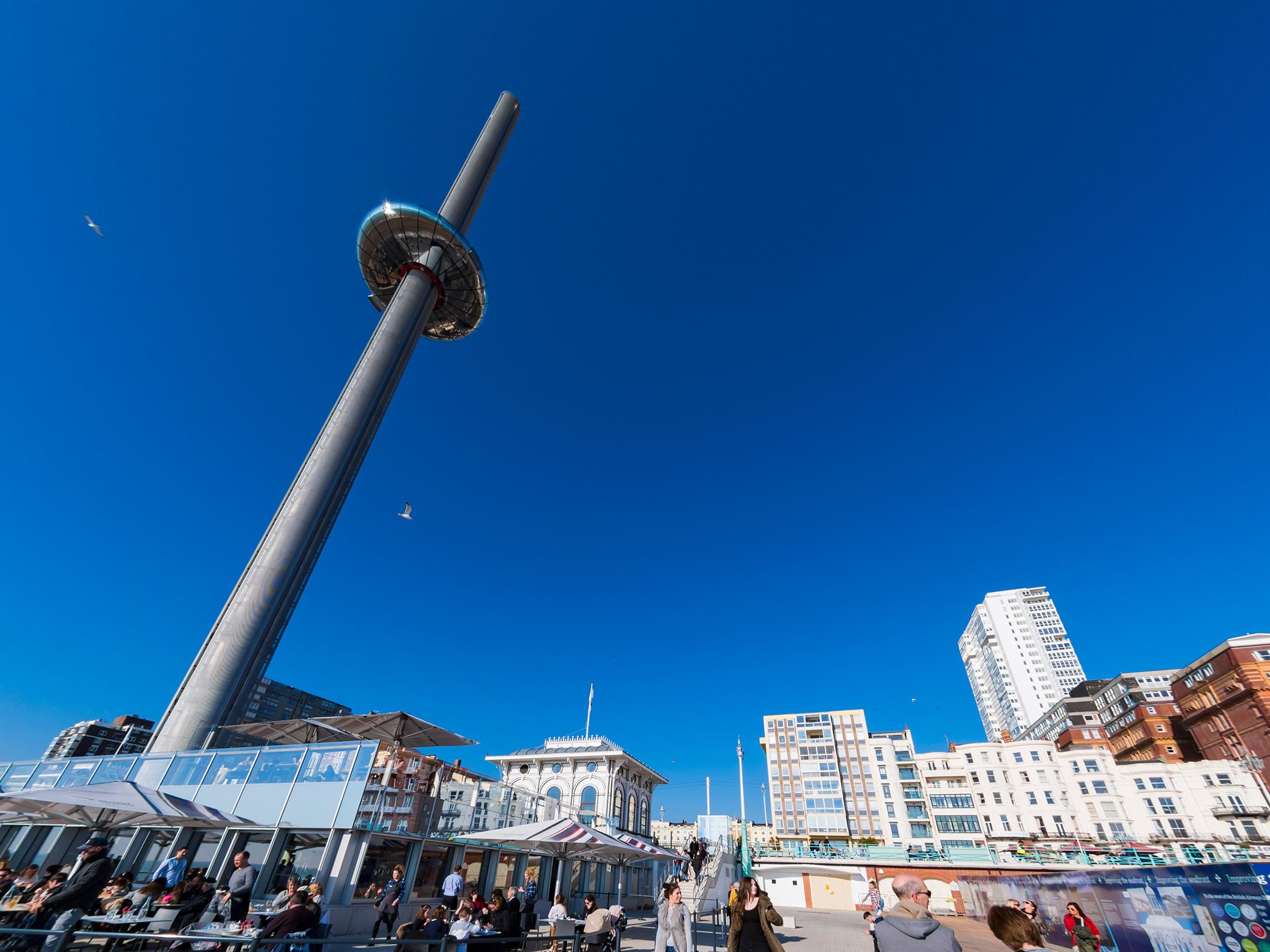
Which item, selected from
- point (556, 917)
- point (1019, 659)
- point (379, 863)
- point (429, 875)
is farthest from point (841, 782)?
point (379, 863)

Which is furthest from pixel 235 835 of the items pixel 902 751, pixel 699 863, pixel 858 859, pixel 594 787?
pixel 902 751

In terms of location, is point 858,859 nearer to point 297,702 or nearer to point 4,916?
point 4,916

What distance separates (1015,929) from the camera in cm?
423

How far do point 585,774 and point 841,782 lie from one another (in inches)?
2239

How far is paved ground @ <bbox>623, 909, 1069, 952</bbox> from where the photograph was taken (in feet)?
49.6

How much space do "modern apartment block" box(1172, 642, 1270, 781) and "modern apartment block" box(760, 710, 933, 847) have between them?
102 ft

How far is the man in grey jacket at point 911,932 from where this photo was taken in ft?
13.5

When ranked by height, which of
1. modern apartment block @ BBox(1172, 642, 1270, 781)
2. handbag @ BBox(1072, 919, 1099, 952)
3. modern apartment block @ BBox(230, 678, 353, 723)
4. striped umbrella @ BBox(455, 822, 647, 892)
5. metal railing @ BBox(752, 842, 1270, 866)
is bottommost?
handbag @ BBox(1072, 919, 1099, 952)

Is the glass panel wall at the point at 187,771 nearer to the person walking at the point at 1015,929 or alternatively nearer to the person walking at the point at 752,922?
the person walking at the point at 752,922

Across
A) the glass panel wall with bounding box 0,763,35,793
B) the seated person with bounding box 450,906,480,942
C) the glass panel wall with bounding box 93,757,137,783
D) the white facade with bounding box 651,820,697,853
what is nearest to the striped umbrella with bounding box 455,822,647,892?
the seated person with bounding box 450,906,480,942

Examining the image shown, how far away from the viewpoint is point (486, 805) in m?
16.0

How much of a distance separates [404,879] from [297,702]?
132637 mm

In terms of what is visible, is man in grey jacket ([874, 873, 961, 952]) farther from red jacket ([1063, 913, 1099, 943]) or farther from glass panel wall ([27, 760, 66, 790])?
glass panel wall ([27, 760, 66, 790])

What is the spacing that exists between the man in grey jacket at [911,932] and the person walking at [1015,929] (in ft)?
1.21
